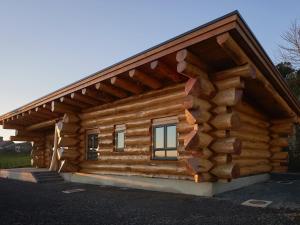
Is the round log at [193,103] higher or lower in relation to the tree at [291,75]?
lower

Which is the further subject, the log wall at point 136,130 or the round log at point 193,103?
the log wall at point 136,130

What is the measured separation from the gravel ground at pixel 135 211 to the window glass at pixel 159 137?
1.75 m

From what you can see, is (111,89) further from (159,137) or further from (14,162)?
(14,162)

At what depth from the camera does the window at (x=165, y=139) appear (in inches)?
355

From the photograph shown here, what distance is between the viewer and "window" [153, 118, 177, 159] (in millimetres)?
9016

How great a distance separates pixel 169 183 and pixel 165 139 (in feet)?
4.31

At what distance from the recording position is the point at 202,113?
7617 mm

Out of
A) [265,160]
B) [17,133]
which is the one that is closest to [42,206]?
[265,160]

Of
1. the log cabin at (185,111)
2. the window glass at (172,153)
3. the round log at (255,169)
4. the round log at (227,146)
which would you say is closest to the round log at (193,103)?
the log cabin at (185,111)

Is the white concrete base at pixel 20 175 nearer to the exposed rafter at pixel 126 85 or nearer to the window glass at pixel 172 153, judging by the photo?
the exposed rafter at pixel 126 85

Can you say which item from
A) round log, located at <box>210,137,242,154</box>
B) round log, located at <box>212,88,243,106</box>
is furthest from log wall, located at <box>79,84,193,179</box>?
round log, located at <box>212,88,243,106</box>

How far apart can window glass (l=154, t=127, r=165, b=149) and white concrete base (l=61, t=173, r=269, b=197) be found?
1.04 metres

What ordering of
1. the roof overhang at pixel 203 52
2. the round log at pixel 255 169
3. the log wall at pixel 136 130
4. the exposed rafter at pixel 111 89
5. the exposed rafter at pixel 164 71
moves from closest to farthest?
the roof overhang at pixel 203 52
the exposed rafter at pixel 164 71
the log wall at pixel 136 130
the round log at pixel 255 169
the exposed rafter at pixel 111 89

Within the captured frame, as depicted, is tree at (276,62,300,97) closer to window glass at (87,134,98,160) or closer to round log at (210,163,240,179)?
window glass at (87,134,98,160)
